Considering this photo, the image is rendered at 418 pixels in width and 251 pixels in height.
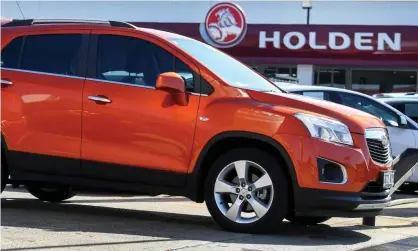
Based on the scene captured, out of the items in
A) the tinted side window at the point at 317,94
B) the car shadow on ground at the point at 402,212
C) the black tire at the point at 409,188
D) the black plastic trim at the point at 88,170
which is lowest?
the car shadow on ground at the point at 402,212

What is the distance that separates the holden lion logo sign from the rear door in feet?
50.3

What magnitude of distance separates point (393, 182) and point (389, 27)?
52.1 feet

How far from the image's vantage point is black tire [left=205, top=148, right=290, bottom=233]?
19.7 ft

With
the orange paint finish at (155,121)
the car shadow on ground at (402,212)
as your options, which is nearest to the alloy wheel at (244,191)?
the orange paint finish at (155,121)

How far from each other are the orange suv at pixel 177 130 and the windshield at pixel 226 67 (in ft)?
0.07

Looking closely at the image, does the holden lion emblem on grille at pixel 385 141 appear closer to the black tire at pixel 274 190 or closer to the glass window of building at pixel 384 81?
the black tire at pixel 274 190

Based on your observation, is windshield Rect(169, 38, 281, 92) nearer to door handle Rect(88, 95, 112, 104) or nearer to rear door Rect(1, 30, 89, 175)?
door handle Rect(88, 95, 112, 104)

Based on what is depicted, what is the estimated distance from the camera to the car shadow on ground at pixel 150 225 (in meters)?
6.04

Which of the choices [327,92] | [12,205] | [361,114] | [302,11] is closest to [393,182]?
[361,114]

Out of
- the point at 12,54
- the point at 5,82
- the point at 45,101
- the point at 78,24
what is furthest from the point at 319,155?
the point at 12,54

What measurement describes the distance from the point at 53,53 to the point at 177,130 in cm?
166

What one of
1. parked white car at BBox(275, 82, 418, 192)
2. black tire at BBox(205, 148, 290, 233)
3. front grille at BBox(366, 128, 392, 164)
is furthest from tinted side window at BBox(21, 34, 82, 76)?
parked white car at BBox(275, 82, 418, 192)

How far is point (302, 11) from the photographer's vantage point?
24.9m

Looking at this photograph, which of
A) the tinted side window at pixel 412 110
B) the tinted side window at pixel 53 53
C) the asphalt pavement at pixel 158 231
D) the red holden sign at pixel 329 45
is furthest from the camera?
the red holden sign at pixel 329 45
